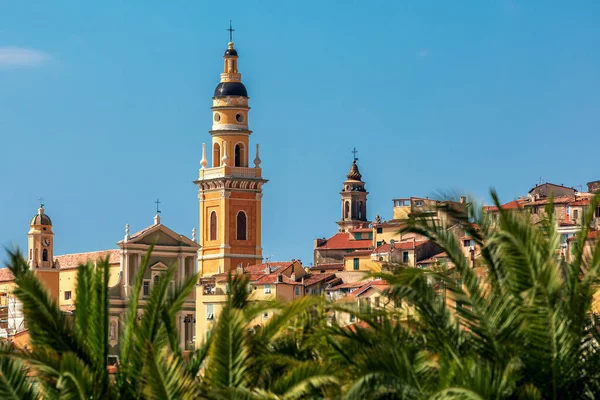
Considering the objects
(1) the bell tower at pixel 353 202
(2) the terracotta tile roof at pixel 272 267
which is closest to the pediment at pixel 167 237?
(2) the terracotta tile roof at pixel 272 267

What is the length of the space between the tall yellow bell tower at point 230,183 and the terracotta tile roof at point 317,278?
531 inches

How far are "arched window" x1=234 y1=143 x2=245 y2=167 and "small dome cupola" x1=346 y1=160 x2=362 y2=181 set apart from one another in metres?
40.2

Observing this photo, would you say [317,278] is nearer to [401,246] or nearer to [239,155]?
[401,246]

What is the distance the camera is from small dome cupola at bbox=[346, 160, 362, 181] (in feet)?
538

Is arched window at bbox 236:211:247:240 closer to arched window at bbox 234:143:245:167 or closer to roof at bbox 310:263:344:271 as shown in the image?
arched window at bbox 234:143:245:167

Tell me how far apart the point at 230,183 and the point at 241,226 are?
280 centimetres

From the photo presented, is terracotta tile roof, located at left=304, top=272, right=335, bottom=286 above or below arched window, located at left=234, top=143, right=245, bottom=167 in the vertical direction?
below

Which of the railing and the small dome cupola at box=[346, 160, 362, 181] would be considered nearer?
the railing

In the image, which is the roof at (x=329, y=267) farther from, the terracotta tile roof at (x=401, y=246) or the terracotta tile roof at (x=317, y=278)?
the terracotta tile roof at (x=401, y=246)

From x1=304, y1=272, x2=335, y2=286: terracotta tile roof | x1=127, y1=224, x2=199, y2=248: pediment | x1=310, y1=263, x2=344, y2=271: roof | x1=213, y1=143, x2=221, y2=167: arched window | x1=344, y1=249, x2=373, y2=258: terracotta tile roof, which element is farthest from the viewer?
x1=213, y1=143, x2=221, y2=167: arched window

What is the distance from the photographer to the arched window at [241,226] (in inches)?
4782

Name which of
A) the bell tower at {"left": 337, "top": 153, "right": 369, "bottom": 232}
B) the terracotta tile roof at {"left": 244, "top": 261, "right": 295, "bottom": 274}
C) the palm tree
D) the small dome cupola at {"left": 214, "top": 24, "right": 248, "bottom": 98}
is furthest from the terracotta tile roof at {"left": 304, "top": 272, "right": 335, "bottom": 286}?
the palm tree

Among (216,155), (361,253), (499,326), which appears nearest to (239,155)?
(216,155)

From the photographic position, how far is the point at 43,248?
113 meters
